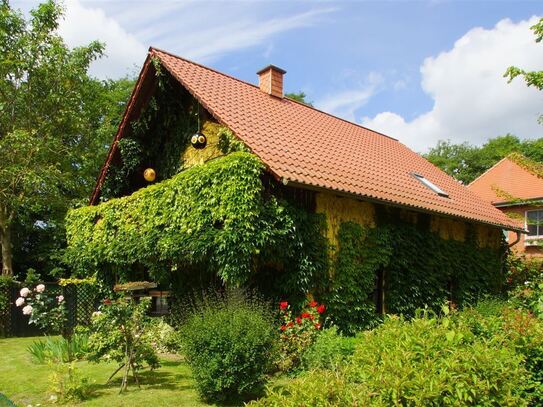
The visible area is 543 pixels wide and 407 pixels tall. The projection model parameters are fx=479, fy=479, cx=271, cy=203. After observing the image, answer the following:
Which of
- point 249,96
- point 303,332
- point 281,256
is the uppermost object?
point 249,96

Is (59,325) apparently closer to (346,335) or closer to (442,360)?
(346,335)

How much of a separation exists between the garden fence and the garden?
4.17 metres

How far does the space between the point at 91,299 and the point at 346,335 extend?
10707 mm

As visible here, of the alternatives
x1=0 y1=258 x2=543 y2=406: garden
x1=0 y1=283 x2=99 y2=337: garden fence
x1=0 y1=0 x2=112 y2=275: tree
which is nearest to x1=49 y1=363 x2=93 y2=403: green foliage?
x1=0 y1=258 x2=543 y2=406: garden

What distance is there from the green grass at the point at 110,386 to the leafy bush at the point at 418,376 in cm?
326

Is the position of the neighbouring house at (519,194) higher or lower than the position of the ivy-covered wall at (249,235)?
higher

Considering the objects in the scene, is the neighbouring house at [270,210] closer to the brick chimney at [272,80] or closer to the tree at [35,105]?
the brick chimney at [272,80]

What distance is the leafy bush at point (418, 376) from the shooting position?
3721 millimetres

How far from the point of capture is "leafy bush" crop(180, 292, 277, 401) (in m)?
6.36

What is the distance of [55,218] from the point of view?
24.5 metres

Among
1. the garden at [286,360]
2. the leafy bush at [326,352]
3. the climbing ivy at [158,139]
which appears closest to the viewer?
the garden at [286,360]

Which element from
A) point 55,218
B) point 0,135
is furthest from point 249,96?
point 55,218

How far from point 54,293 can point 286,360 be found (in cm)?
980

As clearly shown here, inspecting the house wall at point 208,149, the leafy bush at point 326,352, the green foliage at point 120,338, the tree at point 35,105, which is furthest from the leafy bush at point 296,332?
the tree at point 35,105
